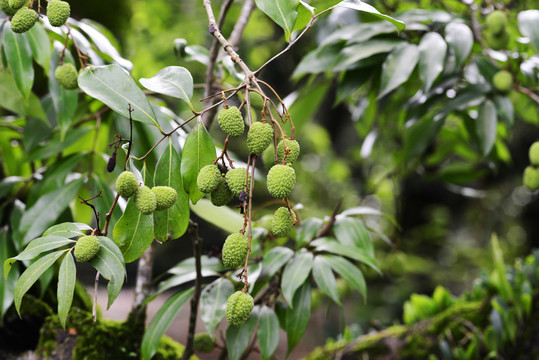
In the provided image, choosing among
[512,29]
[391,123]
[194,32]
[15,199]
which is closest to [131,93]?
[15,199]

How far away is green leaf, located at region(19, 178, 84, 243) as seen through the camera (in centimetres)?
80

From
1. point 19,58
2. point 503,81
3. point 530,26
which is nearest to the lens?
point 19,58

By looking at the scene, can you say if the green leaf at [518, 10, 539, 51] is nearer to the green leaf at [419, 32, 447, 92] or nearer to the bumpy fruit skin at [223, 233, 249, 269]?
the green leaf at [419, 32, 447, 92]

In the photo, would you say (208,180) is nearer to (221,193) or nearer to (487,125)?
(221,193)

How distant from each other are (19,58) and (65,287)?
398 millimetres

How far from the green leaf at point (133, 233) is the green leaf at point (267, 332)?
291 mm

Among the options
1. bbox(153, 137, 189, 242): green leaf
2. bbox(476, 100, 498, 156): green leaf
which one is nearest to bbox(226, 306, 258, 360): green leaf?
bbox(153, 137, 189, 242): green leaf

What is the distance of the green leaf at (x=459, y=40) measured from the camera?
94 cm

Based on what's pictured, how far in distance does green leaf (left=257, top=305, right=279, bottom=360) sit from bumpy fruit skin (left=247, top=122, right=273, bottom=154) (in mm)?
398

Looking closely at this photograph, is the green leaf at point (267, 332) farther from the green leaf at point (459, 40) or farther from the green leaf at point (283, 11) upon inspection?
the green leaf at point (459, 40)

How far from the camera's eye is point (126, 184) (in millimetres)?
494

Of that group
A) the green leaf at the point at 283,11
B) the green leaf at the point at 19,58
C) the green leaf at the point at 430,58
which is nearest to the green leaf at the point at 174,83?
the green leaf at the point at 283,11

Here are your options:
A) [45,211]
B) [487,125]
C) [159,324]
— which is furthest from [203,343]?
[487,125]

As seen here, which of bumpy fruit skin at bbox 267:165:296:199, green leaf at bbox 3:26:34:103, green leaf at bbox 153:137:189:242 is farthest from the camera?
green leaf at bbox 3:26:34:103
